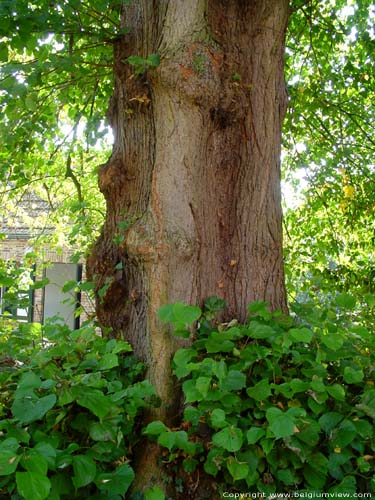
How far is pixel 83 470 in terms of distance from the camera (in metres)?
2.11

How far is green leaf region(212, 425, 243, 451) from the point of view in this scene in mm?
2350

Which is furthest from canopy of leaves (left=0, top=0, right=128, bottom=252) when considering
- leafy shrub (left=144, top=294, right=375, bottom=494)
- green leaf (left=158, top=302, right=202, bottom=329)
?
leafy shrub (left=144, top=294, right=375, bottom=494)

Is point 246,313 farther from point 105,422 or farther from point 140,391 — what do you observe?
point 105,422

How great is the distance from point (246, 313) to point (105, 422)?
1193 mm

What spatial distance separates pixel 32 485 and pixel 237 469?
3.09ft

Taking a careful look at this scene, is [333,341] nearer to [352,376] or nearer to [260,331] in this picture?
[352,376]

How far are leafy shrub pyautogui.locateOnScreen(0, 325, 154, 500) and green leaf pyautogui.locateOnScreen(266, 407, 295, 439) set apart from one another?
605 millimetres

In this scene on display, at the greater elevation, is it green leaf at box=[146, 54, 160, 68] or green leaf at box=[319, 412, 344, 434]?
green leaf at box=[146, 54, 160, 68]

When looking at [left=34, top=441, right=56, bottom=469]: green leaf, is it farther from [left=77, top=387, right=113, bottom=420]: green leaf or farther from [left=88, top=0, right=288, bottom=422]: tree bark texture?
[left=88, top=0, right=288, bottom=422]: tree bark texture

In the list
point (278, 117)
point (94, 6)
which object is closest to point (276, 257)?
point (278, 117)

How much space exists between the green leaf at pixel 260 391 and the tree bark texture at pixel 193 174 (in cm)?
59

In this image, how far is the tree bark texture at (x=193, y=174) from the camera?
3203mm

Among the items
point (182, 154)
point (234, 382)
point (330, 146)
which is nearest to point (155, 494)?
point (234, 382)

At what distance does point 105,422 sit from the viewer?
2.37 metres
